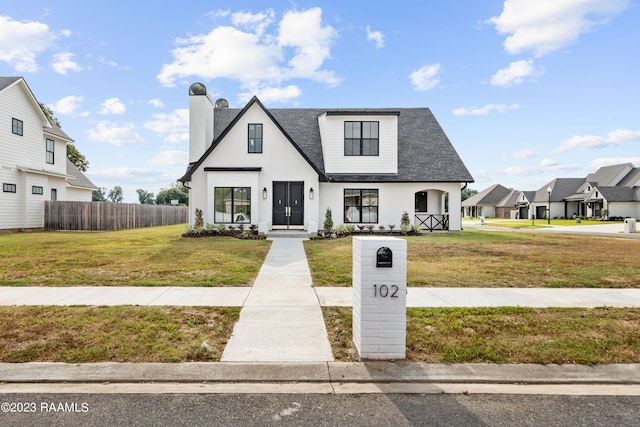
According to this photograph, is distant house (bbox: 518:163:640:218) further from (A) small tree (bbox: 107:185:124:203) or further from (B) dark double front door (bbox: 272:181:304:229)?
(A) small tree (bbox: 107:185:124:203)

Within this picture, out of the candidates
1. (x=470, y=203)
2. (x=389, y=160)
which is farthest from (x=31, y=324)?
(x=470, y=203)

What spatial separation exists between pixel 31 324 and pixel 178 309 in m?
1.95

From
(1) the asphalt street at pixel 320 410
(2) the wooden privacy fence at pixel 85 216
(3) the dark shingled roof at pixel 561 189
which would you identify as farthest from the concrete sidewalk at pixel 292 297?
(3) the dark shingled roof at pixel 561 189

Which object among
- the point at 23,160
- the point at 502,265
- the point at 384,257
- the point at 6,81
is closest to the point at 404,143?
the point at 502,265

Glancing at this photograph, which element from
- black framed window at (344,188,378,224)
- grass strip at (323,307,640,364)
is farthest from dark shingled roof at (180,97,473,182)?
grass strip at (323,307,640,364)

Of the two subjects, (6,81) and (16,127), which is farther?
(16,127)

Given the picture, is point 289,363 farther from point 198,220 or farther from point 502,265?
Result: point 198,220

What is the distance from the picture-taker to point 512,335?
4672 mm

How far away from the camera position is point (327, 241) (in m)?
16.0

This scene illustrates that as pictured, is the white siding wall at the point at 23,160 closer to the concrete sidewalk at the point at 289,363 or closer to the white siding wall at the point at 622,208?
the concrete sidewalk at the point at 289,363

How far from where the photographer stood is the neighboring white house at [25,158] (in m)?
20.7

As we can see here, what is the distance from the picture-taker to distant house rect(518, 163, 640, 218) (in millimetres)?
46281

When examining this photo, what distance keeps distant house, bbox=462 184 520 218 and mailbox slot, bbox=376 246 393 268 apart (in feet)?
221

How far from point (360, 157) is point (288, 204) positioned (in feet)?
16.4
